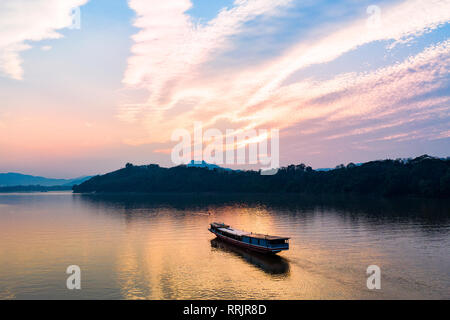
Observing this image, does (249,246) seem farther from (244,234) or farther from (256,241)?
(244,234)

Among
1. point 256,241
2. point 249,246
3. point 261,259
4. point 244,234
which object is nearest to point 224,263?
point 261,259

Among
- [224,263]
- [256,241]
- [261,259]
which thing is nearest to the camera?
[224,263]

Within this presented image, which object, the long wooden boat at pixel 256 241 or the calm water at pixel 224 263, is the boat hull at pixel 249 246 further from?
the calm water at pixel 224 263

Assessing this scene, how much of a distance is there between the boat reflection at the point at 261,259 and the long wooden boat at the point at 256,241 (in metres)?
0.86

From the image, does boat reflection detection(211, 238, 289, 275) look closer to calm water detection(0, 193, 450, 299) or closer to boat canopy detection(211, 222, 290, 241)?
calm water detection(0, 193, 450, 299)

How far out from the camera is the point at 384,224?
261 feet

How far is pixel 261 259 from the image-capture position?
49500mm

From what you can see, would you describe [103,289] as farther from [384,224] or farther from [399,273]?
[384,224]

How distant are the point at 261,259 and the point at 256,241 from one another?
3714 mm

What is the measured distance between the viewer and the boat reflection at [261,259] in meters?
43.1

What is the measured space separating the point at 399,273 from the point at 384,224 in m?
43.3

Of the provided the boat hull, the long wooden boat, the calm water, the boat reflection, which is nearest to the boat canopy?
the long wooden boat

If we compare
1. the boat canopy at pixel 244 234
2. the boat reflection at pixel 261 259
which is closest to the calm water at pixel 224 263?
the boat reflection at pixel 261 259

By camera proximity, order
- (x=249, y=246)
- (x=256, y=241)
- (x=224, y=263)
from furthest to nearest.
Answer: (x=249, y=246) < (x=256, y=241) < (x=224, y=263)
